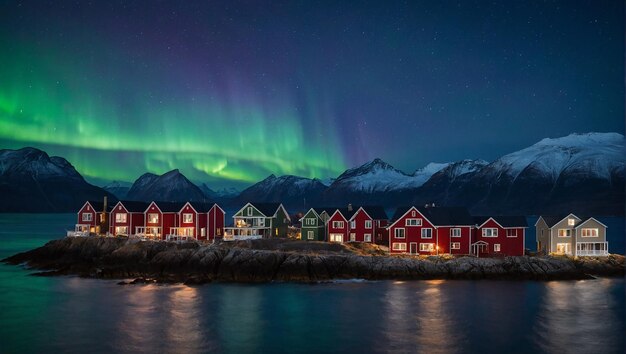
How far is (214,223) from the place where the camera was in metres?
84.6

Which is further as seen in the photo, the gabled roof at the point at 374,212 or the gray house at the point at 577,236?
the gabled roof at the point at 374,212

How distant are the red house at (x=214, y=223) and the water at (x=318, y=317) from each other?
2366cm

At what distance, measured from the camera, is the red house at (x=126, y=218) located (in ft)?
279

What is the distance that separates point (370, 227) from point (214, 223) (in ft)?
77.2

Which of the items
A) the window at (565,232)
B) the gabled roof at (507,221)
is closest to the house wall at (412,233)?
the gabled roof at (507,221)

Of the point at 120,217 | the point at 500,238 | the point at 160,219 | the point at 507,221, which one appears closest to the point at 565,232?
the point at 507,221

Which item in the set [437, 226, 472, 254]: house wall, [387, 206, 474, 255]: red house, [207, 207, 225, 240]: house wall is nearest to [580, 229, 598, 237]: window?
[387, 206, 474, 255]: red house

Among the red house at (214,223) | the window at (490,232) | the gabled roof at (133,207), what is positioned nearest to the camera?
the window at (490,232)

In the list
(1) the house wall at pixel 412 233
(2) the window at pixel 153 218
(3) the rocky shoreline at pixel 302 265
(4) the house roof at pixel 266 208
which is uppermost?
(4) the house roof at pixel 266 208

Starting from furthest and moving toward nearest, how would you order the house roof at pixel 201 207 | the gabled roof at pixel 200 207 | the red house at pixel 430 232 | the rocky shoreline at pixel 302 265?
the house roof at pixel 201 207
the gabled roof at pixel 200 207
the red house at pixel 430 232
the rocky shoreline at pixel 302 265

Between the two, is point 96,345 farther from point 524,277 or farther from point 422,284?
point 524,277

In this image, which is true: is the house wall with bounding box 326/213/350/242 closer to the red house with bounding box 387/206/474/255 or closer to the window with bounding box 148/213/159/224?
the red house with bounding box 387/206/474/255

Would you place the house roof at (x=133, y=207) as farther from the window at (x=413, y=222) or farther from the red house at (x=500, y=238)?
the red house at (x=500, y=238)

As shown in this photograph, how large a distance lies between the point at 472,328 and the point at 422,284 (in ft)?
54.1
